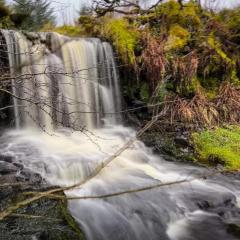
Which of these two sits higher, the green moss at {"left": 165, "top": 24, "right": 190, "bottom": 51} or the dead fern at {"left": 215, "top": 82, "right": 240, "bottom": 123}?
the green moss at {"left": 165, "top": 24, "right": 190, "bottom": 51}

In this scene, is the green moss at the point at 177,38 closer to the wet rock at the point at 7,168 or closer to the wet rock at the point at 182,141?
the wet rock at the point at 182,141

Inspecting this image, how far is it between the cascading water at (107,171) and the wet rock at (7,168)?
320mm

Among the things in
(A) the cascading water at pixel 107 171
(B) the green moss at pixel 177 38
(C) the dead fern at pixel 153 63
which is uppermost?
(B) the green moss at pixel 177 38

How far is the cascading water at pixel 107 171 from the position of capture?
5078 mm

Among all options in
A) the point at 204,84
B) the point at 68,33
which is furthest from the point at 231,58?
the point at 68,33

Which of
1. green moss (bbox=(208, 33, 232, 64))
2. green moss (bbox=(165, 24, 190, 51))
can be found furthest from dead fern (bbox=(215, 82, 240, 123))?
green moss (bbox=(165, 24, 190, 51))

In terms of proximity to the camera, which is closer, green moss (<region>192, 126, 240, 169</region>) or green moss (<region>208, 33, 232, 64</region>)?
green moss (<region>192, 126, 240, 169</region>)

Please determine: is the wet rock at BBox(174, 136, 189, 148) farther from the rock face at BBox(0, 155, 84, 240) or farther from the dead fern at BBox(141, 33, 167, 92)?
the rock face at BBox(0, 155, 84, 240)

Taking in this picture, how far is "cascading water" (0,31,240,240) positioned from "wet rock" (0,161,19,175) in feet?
1.05

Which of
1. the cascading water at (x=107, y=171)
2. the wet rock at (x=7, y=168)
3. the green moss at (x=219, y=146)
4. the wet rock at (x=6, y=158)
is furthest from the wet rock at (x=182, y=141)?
the wet rock at (x=7, y=168)

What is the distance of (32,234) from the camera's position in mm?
4133

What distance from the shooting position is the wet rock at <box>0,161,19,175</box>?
578 centimetres

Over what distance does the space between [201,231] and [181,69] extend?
18.6ft

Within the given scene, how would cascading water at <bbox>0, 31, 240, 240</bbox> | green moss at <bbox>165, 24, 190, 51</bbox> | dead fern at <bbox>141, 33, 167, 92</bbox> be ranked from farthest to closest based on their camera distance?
green moss at <bbox>165, 24, 190, 51</bbox> < dead fern at <bbox>141, 33, 167, 92</bbox> < cascading water at <bbox>0, 31, 240, 240</bbox>
